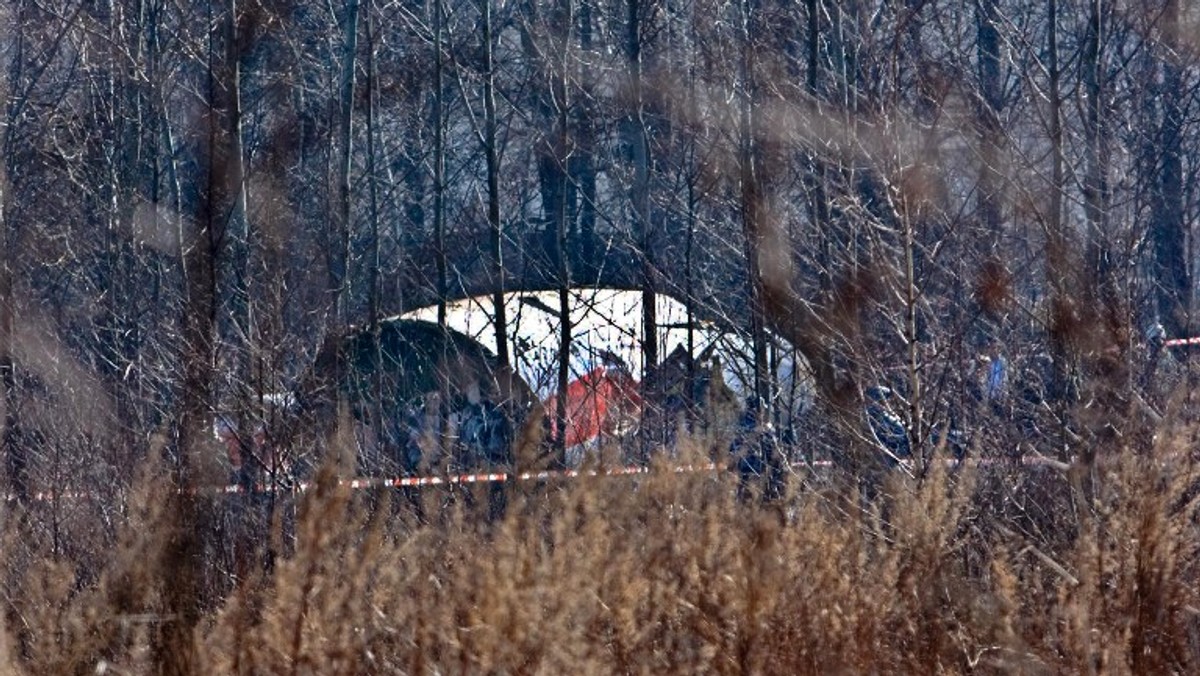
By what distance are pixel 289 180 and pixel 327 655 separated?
556 inches

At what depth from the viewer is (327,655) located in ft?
15.0

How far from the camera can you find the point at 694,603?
5.09 meters

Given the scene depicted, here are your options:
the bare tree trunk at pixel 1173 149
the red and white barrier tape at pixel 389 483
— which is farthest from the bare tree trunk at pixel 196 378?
the bare tree trunk at pixel 1173 149

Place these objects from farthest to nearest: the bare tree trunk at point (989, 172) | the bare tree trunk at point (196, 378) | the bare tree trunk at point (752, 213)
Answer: the bare tree trunk at point (752, 213) < the bare tree trunk at point (989, 172) < the bare tree trunk at point (196, 378)

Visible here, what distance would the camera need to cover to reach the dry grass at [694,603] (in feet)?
15.1

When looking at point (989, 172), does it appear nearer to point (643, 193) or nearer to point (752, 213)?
point (752, 213)

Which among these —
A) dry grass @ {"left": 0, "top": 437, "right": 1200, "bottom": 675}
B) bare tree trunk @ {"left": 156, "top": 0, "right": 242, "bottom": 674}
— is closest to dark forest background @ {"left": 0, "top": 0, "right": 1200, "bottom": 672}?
bare tree trunk @ {"left": 156, "top": 0, "right": 242, "bottom": 674}

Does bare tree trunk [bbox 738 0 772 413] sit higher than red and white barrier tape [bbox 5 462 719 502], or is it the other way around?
bare tree trunk [bbox 738 0 772 413]

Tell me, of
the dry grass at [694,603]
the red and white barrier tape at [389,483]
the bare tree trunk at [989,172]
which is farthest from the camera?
the bare tree trunk at [989,172]

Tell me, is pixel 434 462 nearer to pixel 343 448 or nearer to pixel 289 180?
pixel 343 448

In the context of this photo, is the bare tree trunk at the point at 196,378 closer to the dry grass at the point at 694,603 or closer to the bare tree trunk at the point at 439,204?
the dry grass at the point at 694,603

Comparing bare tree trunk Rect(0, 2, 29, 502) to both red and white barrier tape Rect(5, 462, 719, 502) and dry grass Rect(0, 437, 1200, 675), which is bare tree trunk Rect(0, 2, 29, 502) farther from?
dry grass Rect(0, 437, 1200, 675)

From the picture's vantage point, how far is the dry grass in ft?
15.1

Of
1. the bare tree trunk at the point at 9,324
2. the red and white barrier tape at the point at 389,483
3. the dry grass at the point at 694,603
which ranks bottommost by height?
the dry grass at the point at 694,603
